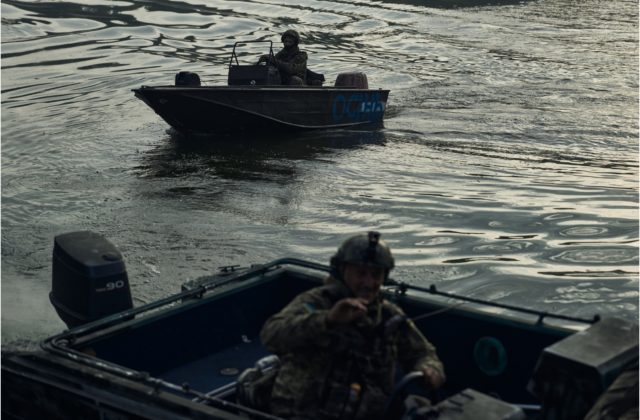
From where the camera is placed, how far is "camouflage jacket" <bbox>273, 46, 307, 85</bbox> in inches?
724

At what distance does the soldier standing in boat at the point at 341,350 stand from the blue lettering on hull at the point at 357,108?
14421 mm

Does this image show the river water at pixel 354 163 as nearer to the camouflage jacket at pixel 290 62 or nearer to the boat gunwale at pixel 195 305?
the camouflage jacket at pixel 290 62

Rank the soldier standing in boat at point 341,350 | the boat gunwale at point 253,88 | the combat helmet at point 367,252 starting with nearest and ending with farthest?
the combat helmet at point 367,252 < the soldier standing in boat at point 341,350 < the boat gunwale at point 253,88

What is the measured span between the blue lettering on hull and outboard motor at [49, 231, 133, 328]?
1233cm

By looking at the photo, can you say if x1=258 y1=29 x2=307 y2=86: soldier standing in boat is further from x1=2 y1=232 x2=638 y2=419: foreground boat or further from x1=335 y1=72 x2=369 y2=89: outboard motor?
x1=2 y1=232 x2=638 y2=419: foreground boat

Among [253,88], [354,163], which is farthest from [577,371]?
[253,88]

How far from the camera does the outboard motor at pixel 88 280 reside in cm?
713

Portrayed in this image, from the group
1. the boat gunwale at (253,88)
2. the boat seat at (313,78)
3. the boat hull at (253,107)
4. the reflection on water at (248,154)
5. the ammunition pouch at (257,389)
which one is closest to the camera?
the ammunition pouch at (257,389)

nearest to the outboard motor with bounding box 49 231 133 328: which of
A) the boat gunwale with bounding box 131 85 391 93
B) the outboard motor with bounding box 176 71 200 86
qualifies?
the boat gunwale with bounding box 131 85 391 93

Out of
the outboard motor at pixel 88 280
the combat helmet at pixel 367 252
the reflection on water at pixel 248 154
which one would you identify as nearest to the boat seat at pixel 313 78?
the reflection on water at pixel 248 154

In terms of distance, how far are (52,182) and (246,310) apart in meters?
8.39

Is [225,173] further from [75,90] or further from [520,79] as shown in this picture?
[520,79]

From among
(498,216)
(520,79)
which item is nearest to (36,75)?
(520,79)

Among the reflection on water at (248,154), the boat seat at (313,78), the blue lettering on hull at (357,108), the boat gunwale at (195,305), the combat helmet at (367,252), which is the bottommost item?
the reflection on water at (248,154)
